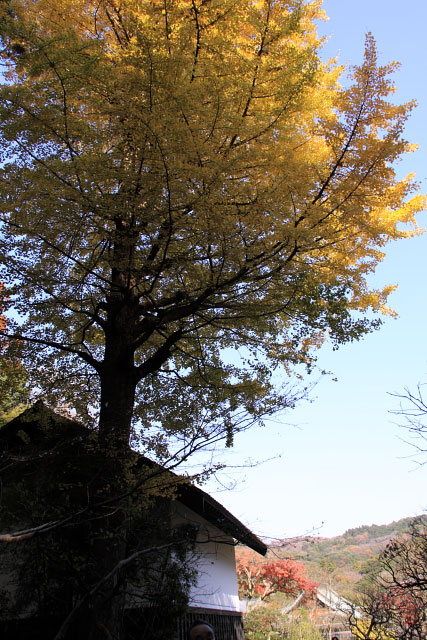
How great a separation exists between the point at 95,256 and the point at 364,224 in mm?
4147

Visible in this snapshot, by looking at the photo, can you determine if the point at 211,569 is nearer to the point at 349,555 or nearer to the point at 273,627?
the point at 273,627

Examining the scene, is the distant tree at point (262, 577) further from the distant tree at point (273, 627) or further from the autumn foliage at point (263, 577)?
the distant tree at point (273, 627)

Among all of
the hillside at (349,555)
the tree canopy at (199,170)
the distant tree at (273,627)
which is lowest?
the distant tree at (273,627)

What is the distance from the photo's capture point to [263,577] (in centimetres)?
Result: 2011

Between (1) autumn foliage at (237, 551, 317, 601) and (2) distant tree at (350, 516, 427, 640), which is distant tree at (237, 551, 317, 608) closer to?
(1) autumn foliage at (237, 551, 317, 601)

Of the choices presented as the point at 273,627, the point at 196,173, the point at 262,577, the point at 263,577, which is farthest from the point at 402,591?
the point at 263,577

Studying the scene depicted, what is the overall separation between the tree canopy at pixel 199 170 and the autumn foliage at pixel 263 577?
1628cm

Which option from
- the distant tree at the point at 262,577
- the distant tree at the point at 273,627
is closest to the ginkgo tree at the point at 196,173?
the distant tree at the point at 273,627

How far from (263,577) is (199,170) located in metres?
20.1

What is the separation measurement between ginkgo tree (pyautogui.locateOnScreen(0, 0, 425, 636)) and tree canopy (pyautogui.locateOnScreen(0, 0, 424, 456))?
2 cm

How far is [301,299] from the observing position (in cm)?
548

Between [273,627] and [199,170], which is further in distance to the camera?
[273,627]

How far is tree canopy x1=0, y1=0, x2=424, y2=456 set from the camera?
479 centimetres

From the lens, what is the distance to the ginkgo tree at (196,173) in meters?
4.80
